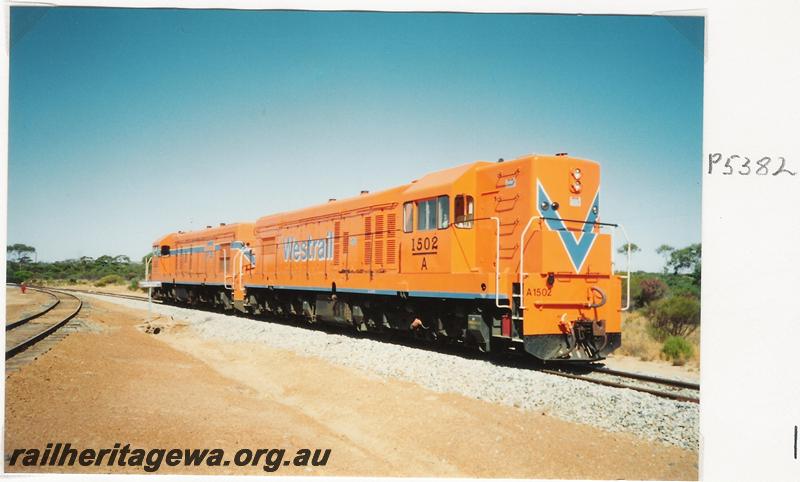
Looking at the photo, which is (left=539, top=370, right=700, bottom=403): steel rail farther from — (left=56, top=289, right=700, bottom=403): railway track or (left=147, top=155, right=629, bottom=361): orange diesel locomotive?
(left=147, top=155, right=629, bottom=361): orange diesel locomotive

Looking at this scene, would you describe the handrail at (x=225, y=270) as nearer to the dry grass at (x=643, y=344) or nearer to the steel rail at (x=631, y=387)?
the dry grass at (x=643, y=344)

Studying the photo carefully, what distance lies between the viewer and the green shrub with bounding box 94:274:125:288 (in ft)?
131

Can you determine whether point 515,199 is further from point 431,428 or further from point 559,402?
point 431,428

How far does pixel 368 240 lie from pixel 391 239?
0.88 meters

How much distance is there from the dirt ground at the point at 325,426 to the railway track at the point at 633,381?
1195 millimetres

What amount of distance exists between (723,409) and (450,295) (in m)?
3.74

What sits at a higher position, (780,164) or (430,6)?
(430,6)

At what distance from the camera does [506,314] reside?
24.9 ft

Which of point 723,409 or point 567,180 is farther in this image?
point 567,180

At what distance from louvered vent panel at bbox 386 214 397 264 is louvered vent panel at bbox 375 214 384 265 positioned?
9.0 inches

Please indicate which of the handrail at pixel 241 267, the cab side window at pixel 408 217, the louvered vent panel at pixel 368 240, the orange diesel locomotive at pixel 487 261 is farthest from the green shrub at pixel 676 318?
the handrail at pixel 241 267

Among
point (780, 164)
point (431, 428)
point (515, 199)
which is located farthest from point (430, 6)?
point (431, 428)

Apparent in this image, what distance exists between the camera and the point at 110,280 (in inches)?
1666

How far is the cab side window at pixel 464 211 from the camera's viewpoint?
855 cm
